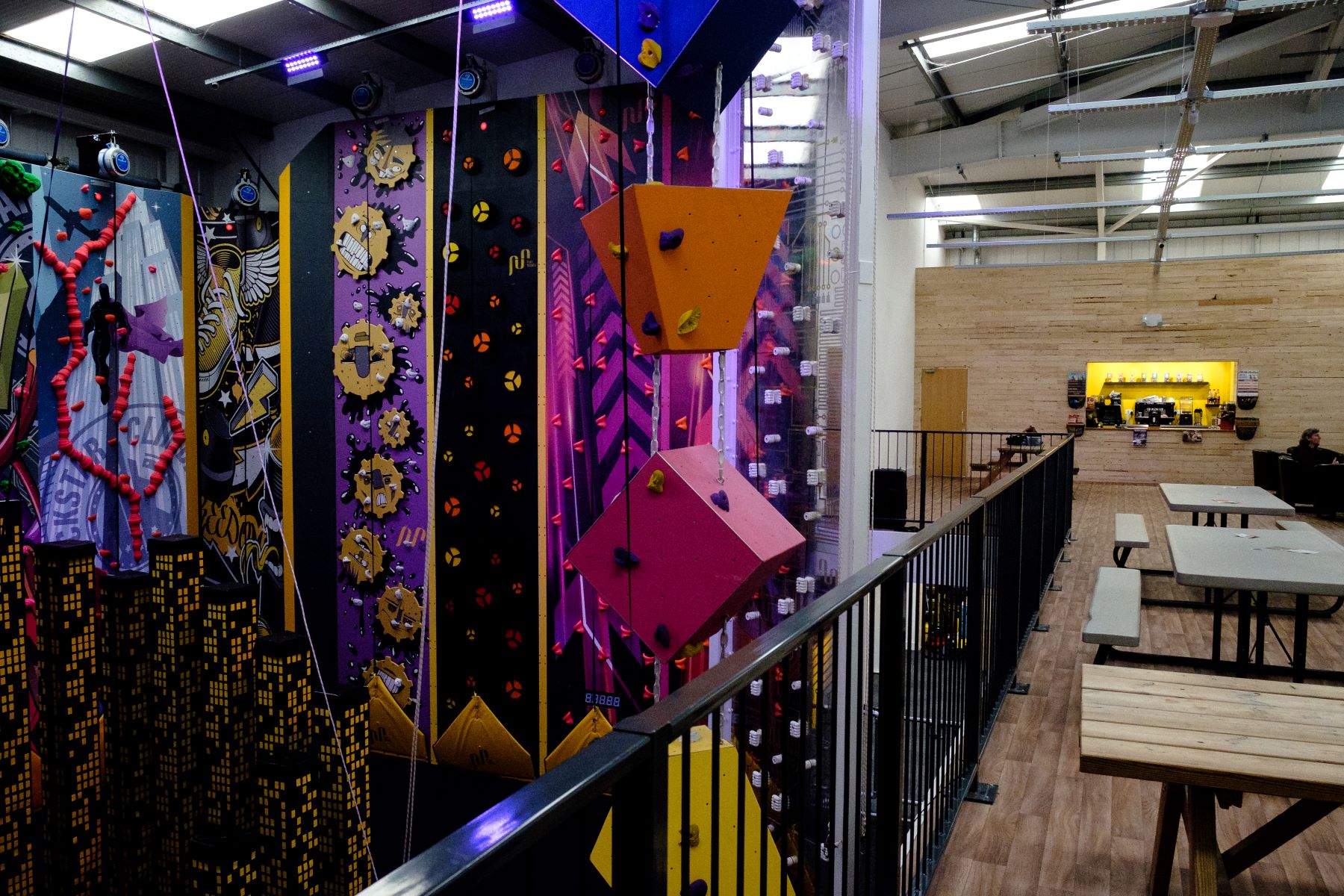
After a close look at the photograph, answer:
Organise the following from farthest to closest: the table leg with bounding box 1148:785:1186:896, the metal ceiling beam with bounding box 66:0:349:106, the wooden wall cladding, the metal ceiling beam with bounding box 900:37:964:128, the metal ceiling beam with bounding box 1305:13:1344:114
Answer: the wooden wall cladding, the metal ceiling beam with bounding box 900:37:964:128, the metal ceiling beam with bounding box 1305:13:1344:114, the metal ceiling beam with bounding box 66:0:349:106, the table leg with bounding box 1148:785:1186:896

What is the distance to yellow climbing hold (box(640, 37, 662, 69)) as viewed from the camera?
1.85m

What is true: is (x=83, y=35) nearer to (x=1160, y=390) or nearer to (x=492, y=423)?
(x=492, y=423)

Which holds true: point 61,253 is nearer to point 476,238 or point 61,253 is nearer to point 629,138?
point 476,238

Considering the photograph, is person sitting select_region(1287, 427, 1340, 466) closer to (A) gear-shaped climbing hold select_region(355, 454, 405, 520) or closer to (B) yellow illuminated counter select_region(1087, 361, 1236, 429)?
(B) yellow illuminated counter select_region(1087, 361, 1236, 429)

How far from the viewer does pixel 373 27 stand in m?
6.48

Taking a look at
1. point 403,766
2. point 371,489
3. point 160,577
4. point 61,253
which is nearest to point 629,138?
point 371,489

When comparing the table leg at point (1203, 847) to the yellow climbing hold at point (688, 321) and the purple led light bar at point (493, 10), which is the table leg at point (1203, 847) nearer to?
the yellow climbing hold at point (688, 321)

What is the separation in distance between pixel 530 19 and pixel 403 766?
5.32 m

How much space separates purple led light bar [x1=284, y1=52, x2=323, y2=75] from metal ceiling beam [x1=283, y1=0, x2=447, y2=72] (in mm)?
292

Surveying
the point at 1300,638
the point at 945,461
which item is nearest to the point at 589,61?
the point at 1300,638

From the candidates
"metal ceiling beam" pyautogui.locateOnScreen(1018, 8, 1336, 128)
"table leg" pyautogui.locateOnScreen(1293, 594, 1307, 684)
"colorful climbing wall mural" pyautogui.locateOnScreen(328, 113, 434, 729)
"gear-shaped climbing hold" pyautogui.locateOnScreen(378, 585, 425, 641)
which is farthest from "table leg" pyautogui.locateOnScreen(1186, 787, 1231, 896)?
"metal ceiling beam" pyautogui.locateOnScreen(1018, 8, 1336, 128)

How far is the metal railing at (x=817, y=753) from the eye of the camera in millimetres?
796

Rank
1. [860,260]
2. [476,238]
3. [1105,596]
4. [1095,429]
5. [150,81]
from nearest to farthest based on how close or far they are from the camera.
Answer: [860,260]
[1105,596]
[476,238]
[150,81]
[1095,429]

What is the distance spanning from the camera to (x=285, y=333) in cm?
701
